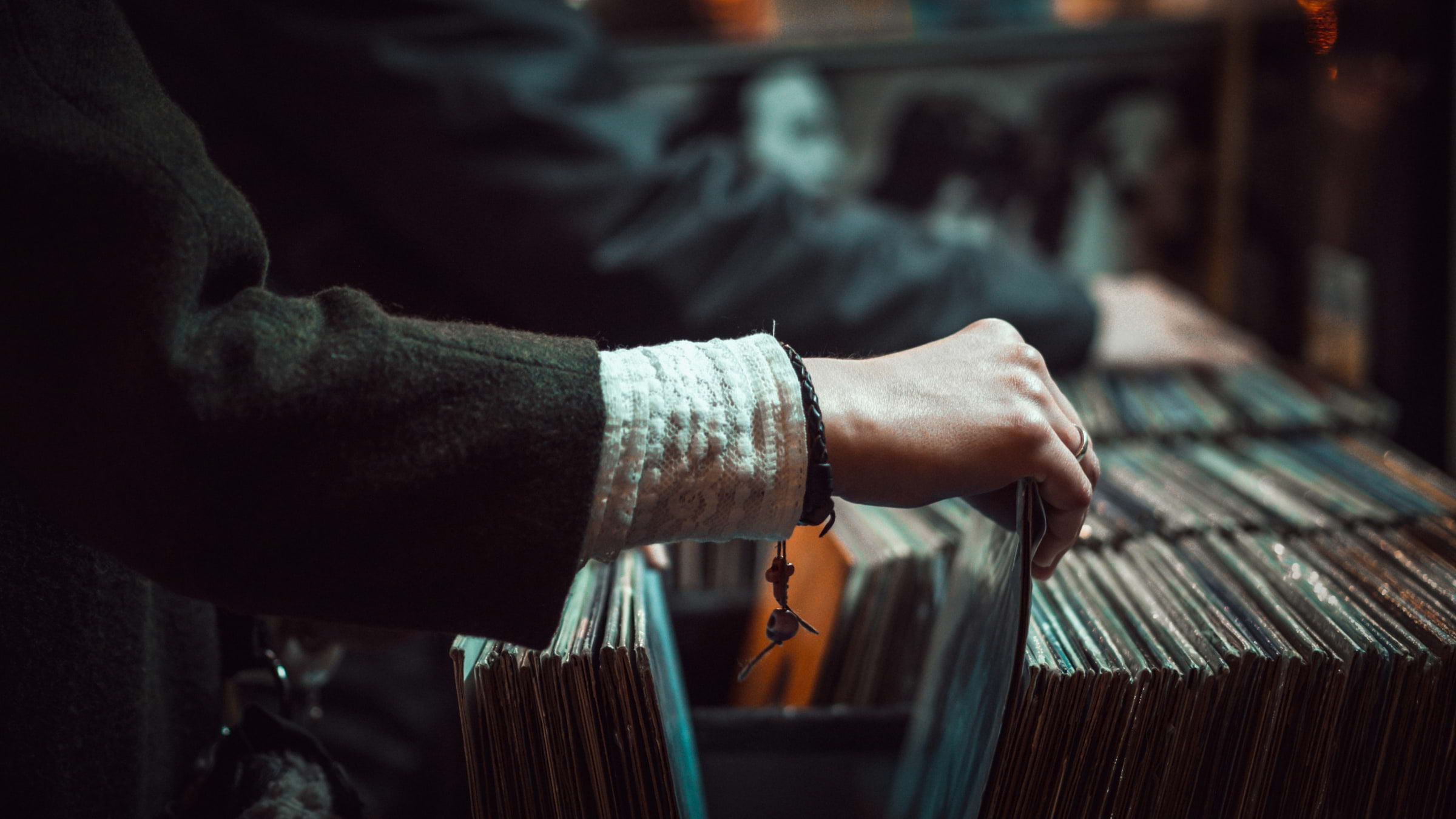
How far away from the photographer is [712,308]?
1.23 meters

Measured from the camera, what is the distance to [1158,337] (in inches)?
55.2

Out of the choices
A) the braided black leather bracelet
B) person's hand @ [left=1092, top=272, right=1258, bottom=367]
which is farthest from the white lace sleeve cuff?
person's hand @ [left=1092, top=272, right=1258, bottom=367]

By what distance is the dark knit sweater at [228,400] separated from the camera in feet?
1.52

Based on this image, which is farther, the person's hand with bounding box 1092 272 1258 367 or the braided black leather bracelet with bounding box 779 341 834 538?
the person's hand with bounding box 1092 272 1258 367

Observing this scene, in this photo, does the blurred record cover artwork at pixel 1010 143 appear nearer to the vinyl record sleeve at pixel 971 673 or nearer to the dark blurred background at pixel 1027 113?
the dark blurred background at pixel 1027 113

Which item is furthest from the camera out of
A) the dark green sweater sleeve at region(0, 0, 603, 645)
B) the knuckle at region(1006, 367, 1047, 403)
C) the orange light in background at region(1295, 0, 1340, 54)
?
the orange light in background at region(1295, 0, 1340, 54)

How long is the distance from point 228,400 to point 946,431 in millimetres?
385

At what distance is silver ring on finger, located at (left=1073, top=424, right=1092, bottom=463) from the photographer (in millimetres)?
605

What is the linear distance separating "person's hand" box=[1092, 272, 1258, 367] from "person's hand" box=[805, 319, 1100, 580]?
0.85 metres

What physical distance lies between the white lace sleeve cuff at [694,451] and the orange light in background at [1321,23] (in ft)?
4.04

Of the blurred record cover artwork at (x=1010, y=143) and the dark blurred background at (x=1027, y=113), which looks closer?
the dark blurred background at (x=1027, y=113)

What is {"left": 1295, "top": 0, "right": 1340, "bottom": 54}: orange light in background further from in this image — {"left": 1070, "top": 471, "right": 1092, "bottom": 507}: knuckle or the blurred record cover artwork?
{"left": 1070, "top": 471, "right": 1092, "bottom": 507}: knuckle

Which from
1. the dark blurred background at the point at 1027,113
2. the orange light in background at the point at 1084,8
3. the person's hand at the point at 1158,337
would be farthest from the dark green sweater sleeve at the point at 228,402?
the orange light in background at the point at 1084,8

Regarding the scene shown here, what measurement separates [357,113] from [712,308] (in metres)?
0.48
